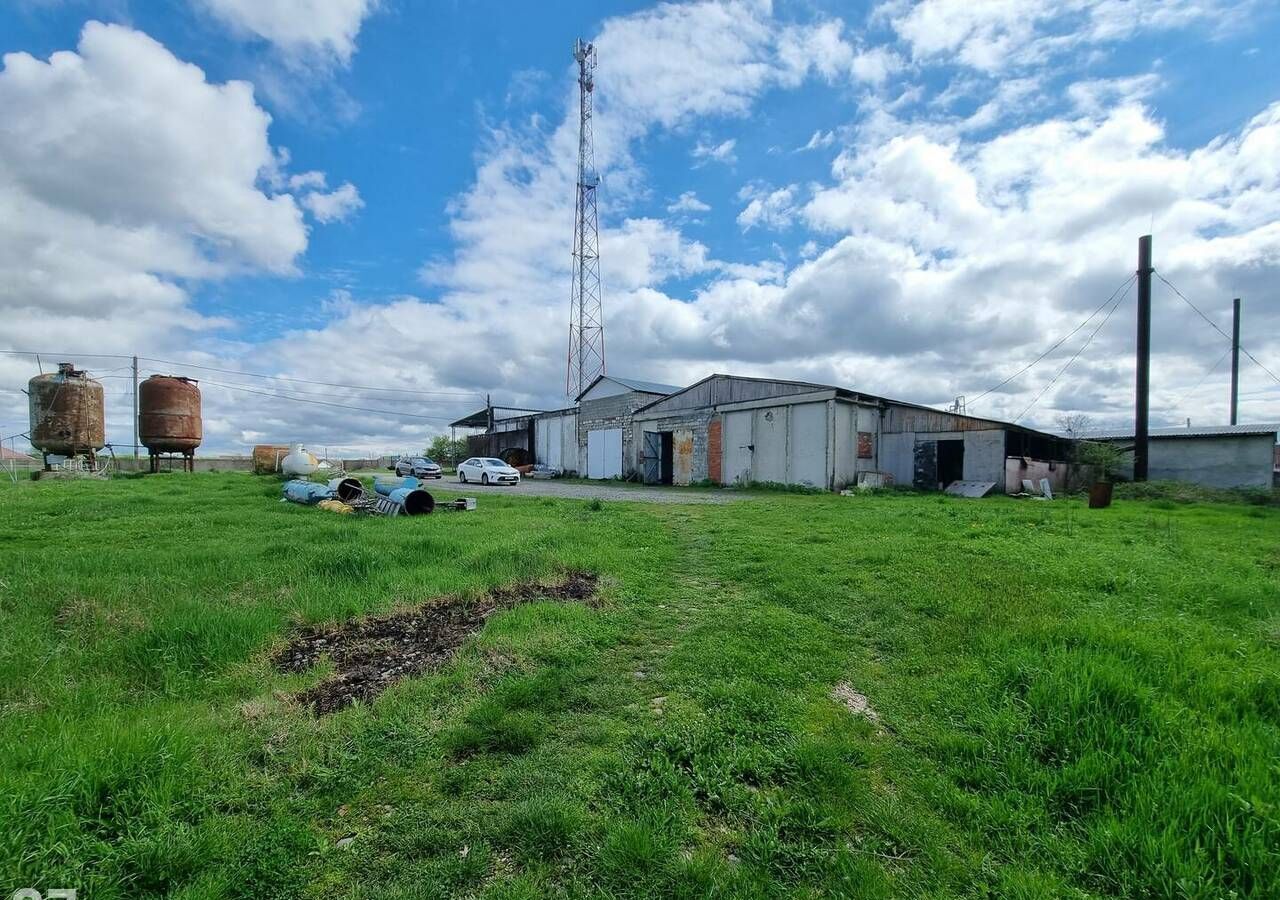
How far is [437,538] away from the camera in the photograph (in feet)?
27.3

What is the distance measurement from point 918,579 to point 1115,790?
396 centimetres

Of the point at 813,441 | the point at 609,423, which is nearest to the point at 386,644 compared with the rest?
the point at 813,441

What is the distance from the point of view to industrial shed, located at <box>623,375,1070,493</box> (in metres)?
19.8

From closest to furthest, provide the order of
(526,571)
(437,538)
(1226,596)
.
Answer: (1226,596), (526,571), (437,538)

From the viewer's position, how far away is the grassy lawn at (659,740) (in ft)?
7.13

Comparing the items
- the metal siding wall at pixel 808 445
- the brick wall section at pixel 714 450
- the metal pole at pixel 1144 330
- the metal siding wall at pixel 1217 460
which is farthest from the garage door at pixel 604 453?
the metal siding wall at pixel 1217 460

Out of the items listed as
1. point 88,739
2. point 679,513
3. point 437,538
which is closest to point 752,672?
point 88,739

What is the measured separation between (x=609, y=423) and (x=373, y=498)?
722 inches

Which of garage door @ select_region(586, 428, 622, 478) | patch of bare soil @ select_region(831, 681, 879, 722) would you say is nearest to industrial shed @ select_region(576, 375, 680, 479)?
garage door @ select_region(586, 428, 622, 478)

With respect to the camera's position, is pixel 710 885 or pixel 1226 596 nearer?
pixel 710 885

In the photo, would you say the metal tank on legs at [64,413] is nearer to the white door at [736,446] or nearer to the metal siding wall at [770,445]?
the white door at [736,446]

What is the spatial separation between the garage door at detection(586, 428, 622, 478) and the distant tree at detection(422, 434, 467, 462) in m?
17.6

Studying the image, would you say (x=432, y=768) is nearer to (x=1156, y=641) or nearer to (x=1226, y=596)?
(x=1156, y=641)

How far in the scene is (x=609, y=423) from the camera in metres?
31.0
